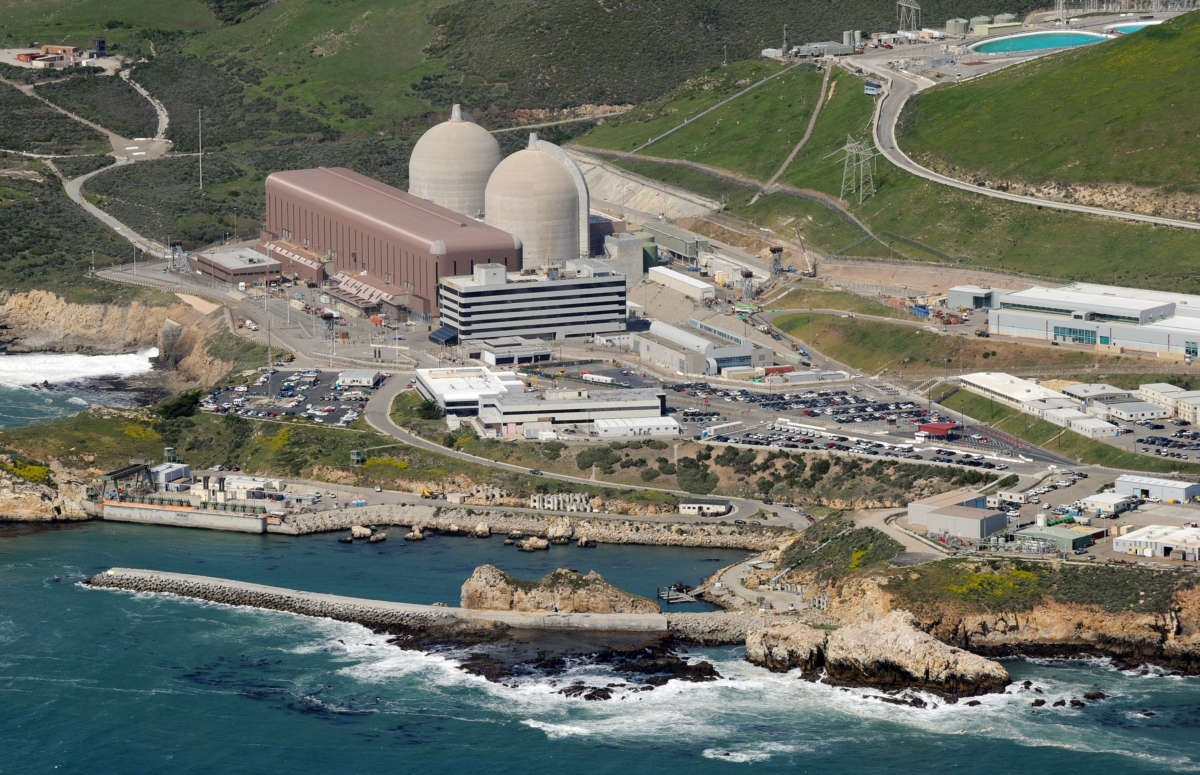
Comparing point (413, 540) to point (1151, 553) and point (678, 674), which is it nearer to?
point (678, 674)

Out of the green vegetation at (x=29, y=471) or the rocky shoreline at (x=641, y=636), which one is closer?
the rocky shoreline at (x=641, y=636)

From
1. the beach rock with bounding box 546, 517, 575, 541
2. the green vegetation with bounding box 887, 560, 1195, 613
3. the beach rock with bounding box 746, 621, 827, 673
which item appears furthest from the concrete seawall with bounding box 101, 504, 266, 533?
the green vegetation with bounding box 887, 560, 1195, 613

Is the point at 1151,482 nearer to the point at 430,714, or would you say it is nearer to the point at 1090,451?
the point at 1090,451

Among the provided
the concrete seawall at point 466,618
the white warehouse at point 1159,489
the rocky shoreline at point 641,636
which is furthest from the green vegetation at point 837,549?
the white warehouse at point 1159,489

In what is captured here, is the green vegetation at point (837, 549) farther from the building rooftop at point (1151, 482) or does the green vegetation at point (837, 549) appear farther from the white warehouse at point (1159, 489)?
the building rooftop at point (1151, 482)

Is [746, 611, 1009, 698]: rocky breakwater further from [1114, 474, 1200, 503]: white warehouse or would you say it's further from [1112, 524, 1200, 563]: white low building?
[1114, 474, 1200, 503]: white warehouse

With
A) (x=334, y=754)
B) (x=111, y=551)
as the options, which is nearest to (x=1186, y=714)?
(x=334, y=754)
